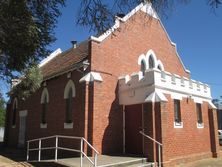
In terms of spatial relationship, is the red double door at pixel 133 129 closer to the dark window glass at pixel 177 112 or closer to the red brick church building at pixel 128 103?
the red brick church building at pixel 128 103

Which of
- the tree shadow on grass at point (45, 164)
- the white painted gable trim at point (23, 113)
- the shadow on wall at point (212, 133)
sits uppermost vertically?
the white painted gable trim at point (23, 113)

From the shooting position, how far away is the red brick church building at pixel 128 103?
14.5 m

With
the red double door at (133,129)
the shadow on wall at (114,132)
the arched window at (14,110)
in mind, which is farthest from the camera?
the arched window at (14,110)

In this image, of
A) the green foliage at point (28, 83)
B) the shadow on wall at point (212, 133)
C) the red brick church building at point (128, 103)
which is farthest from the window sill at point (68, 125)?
the shadow on wall at point (212, 133)

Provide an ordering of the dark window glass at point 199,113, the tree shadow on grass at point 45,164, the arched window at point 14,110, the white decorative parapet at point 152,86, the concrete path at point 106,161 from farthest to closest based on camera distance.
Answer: the arched window at point 14,110 → the dark window glass at point 199,113 → the white decorative parapet at point 152,86 → the tree shadow on grass at point 45,164 → the concrete path at point 106,161

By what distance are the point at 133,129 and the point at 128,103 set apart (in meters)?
1.46

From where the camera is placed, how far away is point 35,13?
30.7 feet

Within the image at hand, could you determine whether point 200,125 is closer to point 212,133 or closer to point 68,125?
point 212,133

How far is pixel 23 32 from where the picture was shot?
29.0 ft

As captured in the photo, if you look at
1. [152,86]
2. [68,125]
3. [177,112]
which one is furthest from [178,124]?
[68,125]

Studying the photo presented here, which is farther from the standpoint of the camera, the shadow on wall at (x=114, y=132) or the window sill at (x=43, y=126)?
the window sill at (x=43, y=126)

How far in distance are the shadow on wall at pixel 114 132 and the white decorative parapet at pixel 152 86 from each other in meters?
0.57

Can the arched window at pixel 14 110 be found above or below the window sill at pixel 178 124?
above

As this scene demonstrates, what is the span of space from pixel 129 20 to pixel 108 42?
2.48 m
